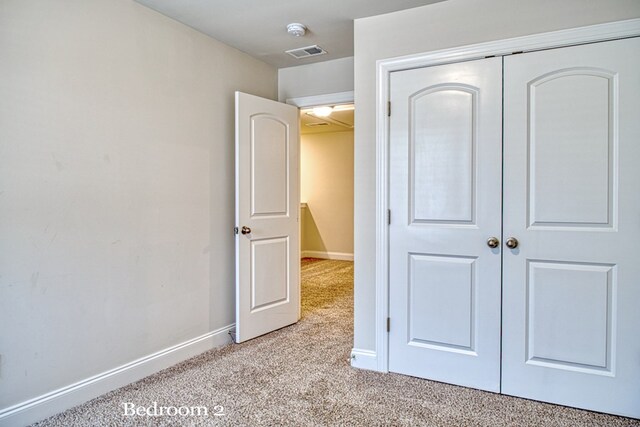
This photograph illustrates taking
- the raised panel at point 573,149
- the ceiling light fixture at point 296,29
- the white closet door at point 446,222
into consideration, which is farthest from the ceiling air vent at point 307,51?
the raised panel at point 573,149

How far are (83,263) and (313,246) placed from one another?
19.0 feet

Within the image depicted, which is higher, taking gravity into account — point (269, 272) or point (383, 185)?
point (383, 185)

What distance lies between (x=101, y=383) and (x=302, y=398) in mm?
1222

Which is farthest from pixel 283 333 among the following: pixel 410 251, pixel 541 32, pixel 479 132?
pixel 541 32

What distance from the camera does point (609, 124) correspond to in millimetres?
2107

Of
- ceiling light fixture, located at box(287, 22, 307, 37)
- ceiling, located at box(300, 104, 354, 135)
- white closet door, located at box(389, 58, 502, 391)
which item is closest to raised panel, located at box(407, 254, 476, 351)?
white closet door, located at box(389, 58, 502, 391)

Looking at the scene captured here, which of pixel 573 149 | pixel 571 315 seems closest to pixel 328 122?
pixel 573 149

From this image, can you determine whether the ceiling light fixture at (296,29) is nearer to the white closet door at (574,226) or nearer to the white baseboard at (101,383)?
the white closet door at (574,226)

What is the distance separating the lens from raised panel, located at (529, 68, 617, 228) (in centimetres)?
212

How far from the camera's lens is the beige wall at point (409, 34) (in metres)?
2.19

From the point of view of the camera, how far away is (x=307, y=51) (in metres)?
3.39

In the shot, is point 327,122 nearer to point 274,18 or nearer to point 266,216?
point 266,216

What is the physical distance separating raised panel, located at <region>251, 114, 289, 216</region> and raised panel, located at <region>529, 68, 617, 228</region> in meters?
2.03

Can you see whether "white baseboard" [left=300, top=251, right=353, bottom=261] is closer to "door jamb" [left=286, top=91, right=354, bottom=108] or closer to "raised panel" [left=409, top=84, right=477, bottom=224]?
"door jamb" [left=286, top=91, right=354, bottom=108]
